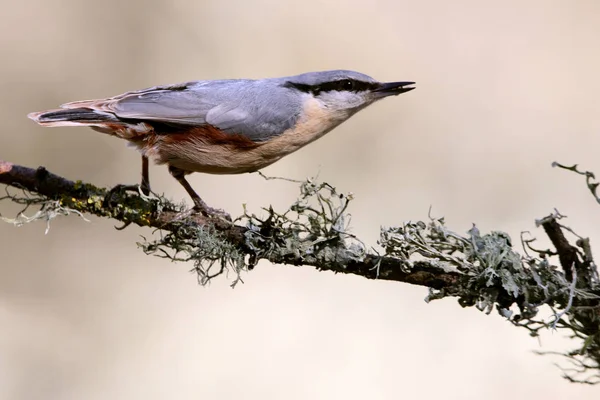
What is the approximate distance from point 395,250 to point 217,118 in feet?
2.33

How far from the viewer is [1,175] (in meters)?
1.49

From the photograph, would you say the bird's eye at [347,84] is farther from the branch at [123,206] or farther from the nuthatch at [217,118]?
the branch at [123,206]

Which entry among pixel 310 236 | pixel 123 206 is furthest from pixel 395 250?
pixel 123 206

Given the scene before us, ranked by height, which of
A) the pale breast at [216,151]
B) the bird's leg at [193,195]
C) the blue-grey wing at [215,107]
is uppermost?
the blue-grey wing at [215,107]

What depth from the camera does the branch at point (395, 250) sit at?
1212 mm

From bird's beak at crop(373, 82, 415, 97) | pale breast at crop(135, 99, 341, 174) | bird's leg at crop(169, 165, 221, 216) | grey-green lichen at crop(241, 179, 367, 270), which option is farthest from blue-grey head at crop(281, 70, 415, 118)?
grey-green lichen at crop(241, 179, 367, 270)

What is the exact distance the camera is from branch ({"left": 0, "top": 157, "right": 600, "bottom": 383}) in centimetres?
121

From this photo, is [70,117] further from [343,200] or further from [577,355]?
[577,355]

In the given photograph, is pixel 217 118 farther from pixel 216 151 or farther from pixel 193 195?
pixel 193 195

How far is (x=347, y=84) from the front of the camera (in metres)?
1.91

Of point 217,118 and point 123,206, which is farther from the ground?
point 217,118

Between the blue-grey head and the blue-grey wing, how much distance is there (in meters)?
0.09


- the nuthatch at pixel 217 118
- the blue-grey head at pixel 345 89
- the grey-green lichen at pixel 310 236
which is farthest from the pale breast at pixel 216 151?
the grey-green lichen at pixel 310 236

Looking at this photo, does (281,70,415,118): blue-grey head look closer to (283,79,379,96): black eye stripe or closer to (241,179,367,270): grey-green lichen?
(283,79,379,96): black eye stripe
